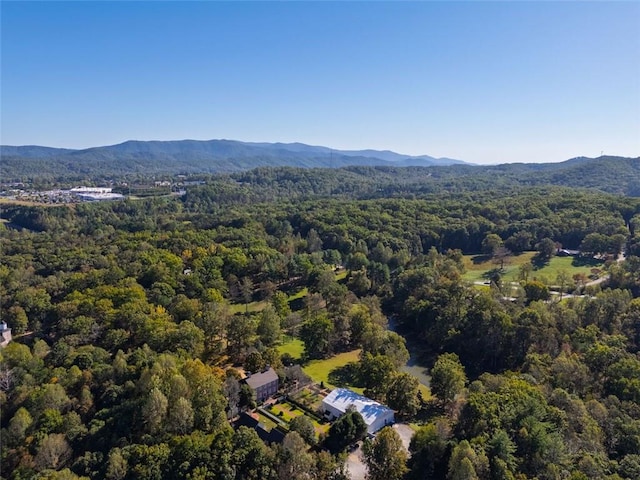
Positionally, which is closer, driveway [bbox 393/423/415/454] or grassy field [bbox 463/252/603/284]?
driveway [bbox 393/423/415/454]

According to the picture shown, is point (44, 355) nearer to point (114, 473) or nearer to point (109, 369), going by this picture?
point (109, 369)

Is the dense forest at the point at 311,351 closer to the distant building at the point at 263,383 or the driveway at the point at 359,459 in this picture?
the driveway at the point at 359,459

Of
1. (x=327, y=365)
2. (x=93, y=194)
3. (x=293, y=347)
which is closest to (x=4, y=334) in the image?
(x=293, y=347)

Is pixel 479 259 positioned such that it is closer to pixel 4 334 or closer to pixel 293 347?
pixel 293 347

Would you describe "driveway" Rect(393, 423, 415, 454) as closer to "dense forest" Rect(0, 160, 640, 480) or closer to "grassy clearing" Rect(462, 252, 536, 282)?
"dense forest" Rect(0, 160, 640, 480)

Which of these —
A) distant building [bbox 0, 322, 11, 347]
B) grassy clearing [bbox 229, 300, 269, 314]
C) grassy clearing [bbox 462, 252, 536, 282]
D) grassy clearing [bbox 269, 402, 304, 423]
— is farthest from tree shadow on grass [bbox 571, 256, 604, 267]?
distant building [bbox 0, 322, 11, 347]

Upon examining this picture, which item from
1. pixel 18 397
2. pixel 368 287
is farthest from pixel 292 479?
pixel 368 287
